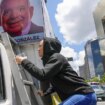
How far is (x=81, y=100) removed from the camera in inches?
124

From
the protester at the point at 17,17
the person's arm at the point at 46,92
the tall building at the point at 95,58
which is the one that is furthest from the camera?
the tall building at the point at 95,58

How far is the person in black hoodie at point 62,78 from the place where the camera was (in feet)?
10.2

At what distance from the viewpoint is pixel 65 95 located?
3.16 metres

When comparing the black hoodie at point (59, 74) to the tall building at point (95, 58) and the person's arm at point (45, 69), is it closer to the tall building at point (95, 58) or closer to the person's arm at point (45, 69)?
the person's arm at point (45, 69)

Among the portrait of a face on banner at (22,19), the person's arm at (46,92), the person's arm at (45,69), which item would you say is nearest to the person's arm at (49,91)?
the person's arm at (46,92)

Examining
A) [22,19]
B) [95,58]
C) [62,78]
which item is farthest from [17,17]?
[95,58]

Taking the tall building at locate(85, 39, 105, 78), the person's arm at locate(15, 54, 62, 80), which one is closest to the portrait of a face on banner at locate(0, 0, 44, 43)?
the person's arm at locate(15, 54, 62, 80)

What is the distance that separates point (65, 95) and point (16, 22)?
108 inches

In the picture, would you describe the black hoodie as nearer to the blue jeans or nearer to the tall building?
the blue jeans

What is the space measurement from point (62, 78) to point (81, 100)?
10.1 inches

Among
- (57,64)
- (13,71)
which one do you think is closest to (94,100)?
(57,64)

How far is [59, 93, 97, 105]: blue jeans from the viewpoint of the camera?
10.1 feet

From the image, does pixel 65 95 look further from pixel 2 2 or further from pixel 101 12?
pixel 101 12

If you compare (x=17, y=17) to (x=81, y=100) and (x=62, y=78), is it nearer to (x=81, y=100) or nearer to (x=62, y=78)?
(x=62, y=78)
